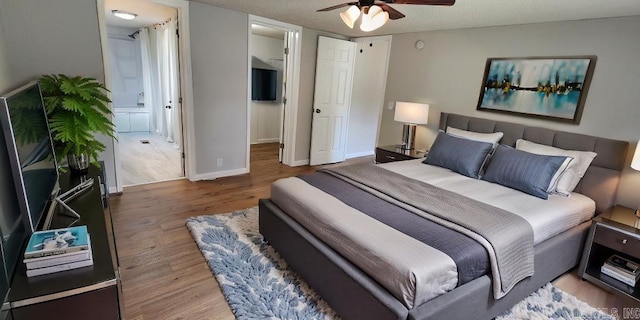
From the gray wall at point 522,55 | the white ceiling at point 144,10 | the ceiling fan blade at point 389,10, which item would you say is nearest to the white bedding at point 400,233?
the gray wall at point 522,55

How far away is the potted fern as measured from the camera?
2.17 meters

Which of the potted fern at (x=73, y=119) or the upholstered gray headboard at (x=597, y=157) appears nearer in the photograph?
the potted fern at (x=73, y=119)

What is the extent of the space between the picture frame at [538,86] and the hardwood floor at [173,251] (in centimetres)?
155

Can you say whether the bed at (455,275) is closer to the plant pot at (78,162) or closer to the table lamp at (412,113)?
the table lamp at (412,113)

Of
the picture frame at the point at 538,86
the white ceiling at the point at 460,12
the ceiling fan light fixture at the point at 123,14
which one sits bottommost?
the picture frame at the point at 538,86

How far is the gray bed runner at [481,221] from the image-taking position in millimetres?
1832

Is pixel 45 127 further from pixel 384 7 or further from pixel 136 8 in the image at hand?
pixel 136 8

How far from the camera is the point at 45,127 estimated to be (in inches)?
74.1

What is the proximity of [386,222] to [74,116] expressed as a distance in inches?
89.1

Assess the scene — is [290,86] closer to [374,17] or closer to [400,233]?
[374,17]

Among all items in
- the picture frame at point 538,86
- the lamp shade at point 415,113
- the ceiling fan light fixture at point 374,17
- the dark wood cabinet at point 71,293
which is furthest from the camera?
the lamp shade at point 415,113

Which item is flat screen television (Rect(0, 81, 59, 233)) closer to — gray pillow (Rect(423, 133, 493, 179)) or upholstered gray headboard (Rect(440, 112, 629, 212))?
gray pillow (Rect(423, 133, 493, 179))

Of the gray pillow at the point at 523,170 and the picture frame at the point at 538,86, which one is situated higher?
the picture frame at the point at 538,86

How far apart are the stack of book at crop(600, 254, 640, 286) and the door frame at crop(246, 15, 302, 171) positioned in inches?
153
